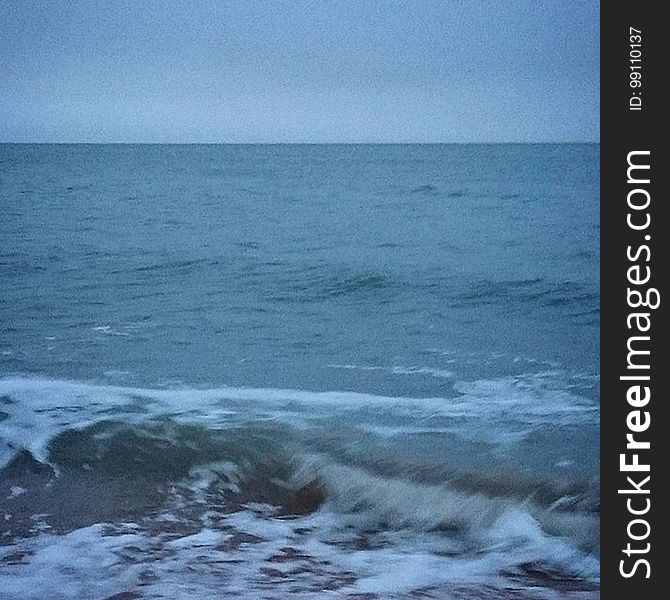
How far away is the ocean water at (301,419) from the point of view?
1.65 m

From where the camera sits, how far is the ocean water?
5.41 feet

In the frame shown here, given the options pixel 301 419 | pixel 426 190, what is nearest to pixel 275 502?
pixel 301 419

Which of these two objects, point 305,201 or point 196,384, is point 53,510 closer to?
point 196,384

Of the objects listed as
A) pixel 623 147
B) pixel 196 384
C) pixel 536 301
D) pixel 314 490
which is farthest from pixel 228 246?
pixel 623 147

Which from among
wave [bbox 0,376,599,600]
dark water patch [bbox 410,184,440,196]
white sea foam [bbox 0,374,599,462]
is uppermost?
dark water patch [bbox 410,184,440,196]

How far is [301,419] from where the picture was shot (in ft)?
7.97

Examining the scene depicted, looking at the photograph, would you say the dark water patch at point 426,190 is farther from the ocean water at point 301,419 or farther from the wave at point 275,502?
the wave at point 275,502

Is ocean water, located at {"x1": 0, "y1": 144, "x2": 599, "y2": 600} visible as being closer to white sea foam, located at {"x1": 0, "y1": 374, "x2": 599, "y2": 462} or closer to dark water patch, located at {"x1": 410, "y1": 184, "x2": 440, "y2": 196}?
white sea foam, located at {"x1": 0, "y1": 374, "x2": 599, "y2": 462}

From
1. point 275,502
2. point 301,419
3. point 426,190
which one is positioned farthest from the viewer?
point 426,190

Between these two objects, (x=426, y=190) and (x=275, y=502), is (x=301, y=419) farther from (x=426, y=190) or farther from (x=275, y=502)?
(x=426, y=190)

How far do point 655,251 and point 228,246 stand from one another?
4482 mm

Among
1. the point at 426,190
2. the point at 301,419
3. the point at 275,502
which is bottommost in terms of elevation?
the point at 275,502

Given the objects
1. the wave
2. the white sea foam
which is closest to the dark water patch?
the white sea foam

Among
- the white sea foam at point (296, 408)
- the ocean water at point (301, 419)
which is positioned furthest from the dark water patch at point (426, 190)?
the white sea foam at point (296, 408)
